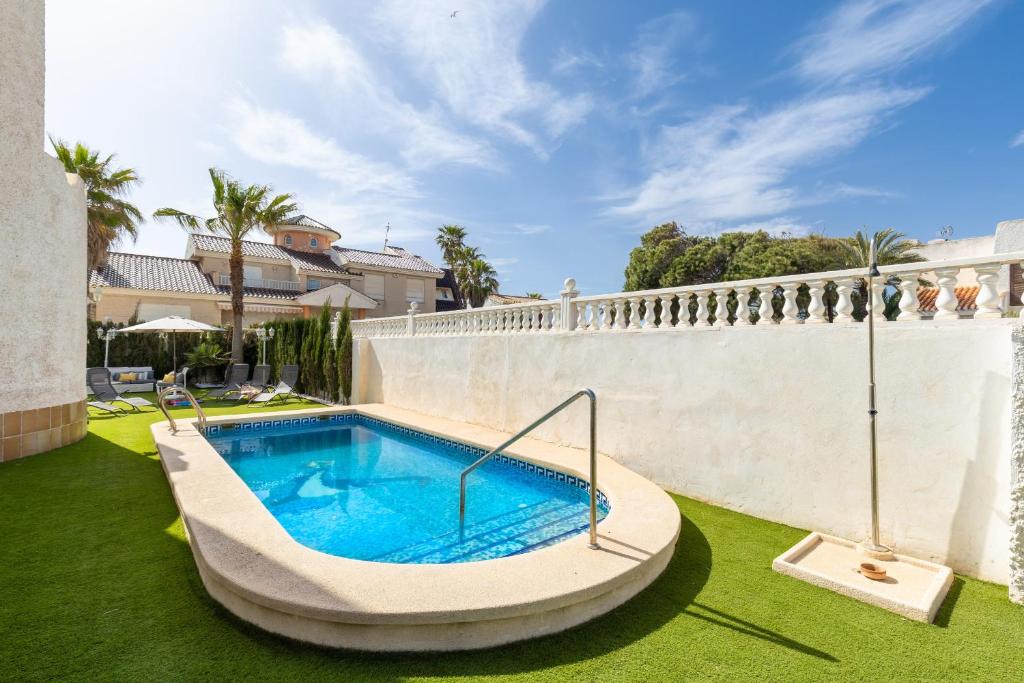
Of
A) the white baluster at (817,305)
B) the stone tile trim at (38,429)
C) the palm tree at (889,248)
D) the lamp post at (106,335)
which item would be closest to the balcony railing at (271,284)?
the lamp post at (106,335)

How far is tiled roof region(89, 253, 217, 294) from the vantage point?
95.5 feet

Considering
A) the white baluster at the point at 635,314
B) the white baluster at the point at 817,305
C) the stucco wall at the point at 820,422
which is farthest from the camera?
the white baluster at the point at 635,314

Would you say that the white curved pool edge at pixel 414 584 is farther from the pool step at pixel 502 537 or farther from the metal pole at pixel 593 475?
the pool step at pixel 502 537

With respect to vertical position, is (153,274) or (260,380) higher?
(153,274)

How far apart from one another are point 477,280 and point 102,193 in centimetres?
3119

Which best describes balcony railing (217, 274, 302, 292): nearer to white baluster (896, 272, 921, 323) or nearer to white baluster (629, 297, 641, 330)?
white baluster (629, 297, 641, 330)

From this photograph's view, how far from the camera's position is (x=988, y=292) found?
5.02 meters

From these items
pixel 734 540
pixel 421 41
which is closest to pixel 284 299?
pixel 421 41

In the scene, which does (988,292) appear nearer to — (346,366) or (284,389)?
(346,366)

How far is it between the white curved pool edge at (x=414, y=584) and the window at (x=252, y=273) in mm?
33106

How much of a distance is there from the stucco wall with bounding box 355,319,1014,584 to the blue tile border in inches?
45.2

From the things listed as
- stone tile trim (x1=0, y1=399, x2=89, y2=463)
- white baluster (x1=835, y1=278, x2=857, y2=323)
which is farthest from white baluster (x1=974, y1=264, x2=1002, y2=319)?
stone tile trim (x1=0, y1=399, x2=89, y2=463)

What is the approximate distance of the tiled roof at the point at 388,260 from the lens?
127 ft

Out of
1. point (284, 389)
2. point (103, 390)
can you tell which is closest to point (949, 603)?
point (284, 389)
